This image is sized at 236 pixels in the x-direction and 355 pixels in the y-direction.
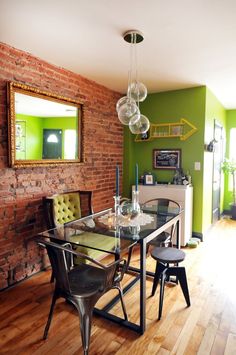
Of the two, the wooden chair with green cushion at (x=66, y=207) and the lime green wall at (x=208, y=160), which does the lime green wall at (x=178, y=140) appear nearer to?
the lime green wall at (x=208, y=160)

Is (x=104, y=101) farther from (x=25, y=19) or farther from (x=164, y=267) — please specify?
(x=164, y=267)

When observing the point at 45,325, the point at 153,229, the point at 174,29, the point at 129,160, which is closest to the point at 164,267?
the point at 153,229

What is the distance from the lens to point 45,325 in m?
2.02

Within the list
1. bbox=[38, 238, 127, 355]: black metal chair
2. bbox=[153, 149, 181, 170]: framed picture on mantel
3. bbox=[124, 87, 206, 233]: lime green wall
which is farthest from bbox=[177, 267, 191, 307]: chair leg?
bbox=[153, 149, 181, 170]: framed picture on mantel

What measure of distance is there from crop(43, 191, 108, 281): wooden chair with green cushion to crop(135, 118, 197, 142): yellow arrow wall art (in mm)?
1705

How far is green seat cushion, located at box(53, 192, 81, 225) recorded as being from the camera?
9.27 feet

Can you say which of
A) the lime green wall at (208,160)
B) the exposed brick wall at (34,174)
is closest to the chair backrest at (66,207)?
the exposed brick wall at (34,174)

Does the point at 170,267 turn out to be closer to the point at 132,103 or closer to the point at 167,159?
the point at 132,103

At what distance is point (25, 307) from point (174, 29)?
108 inches

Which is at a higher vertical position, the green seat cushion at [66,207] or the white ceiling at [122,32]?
the white ceiling at [122,32]

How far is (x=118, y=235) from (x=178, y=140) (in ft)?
8.10

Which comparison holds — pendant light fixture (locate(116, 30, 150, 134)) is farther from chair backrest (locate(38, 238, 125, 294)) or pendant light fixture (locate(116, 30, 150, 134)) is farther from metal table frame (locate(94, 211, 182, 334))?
chair backrest (locate(38, 238, 125, 294))

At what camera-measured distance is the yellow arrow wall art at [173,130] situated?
388cm

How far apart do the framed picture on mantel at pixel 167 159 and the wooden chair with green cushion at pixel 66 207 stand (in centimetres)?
156
